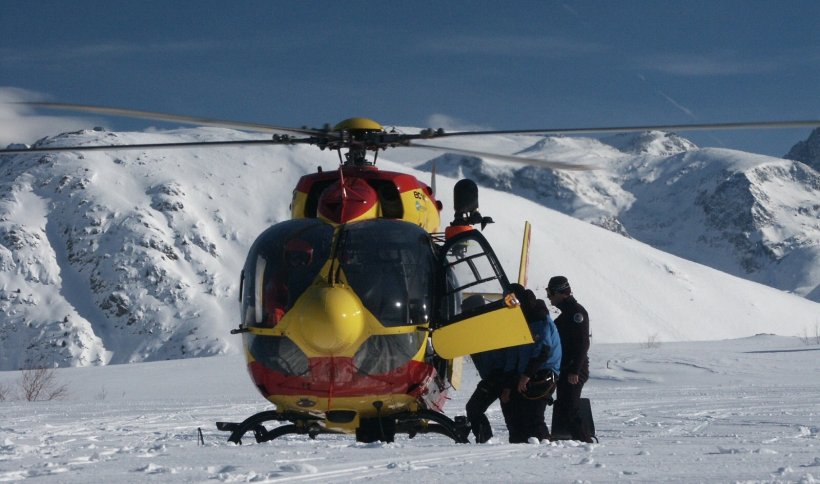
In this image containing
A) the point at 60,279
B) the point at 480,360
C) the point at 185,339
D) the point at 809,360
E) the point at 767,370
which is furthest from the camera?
the point at 60,279

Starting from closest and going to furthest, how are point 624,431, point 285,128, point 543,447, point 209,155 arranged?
point 543,447
point 285,128
point 624,431
point 209,155

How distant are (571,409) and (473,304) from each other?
6.26 ft

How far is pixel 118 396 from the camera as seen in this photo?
22.1 meters

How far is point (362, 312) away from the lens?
23.0 feet

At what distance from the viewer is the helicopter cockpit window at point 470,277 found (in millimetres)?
7355

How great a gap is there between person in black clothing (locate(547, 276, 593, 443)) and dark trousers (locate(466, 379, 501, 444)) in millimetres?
642

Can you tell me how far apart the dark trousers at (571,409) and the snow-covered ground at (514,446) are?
475mm

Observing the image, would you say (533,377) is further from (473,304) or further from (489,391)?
(473,304)

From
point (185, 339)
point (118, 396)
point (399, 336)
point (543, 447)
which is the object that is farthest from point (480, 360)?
point (185, 339)

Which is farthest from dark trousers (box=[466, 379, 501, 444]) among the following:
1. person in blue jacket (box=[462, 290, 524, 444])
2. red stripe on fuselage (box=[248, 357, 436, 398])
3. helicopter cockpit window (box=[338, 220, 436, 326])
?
helicopter cockpit window (box=[338, 220, 436, 326])

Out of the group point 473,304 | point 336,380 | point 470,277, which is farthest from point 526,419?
point 336,380

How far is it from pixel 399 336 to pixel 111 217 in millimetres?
80371

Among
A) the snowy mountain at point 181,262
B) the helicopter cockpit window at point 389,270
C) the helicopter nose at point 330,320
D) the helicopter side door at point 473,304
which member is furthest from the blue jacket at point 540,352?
the snowy mountain at point 181,262

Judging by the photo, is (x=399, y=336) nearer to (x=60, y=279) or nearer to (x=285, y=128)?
(x=285, y=128)
